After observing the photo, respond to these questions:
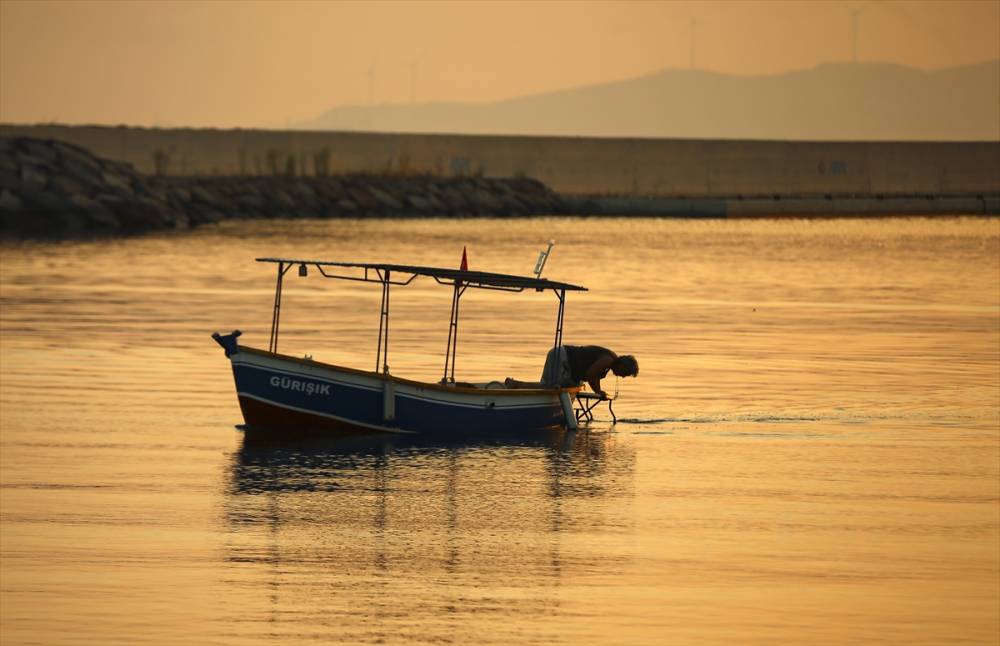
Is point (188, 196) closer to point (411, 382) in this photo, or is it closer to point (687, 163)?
point (687, 163)

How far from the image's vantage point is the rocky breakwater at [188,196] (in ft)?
367

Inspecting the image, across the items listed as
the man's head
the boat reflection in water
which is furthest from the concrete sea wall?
the boat reflection in water

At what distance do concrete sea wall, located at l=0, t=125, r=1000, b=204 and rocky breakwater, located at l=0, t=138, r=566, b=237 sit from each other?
941 centimetres

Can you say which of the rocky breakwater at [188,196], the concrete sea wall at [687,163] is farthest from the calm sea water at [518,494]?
the concrete sea wall at [687,163]

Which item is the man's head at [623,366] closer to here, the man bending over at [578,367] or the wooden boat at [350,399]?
the man bending over at [578,367]

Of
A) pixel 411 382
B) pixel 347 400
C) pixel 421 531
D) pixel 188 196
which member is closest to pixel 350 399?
pixel 347 400

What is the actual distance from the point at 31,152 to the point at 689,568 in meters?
103

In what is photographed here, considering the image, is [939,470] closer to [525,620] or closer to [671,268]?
[525,620]

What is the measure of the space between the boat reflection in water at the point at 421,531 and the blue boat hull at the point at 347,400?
33 cm

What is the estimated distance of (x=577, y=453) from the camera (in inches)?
1130

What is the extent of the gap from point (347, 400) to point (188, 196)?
10203 cm

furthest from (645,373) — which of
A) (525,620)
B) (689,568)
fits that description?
(525,620)

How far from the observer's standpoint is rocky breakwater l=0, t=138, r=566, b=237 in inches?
4405

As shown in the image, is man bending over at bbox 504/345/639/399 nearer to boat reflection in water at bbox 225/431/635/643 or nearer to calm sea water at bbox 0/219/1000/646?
calm sea water at bbox 0/219/1000/646
